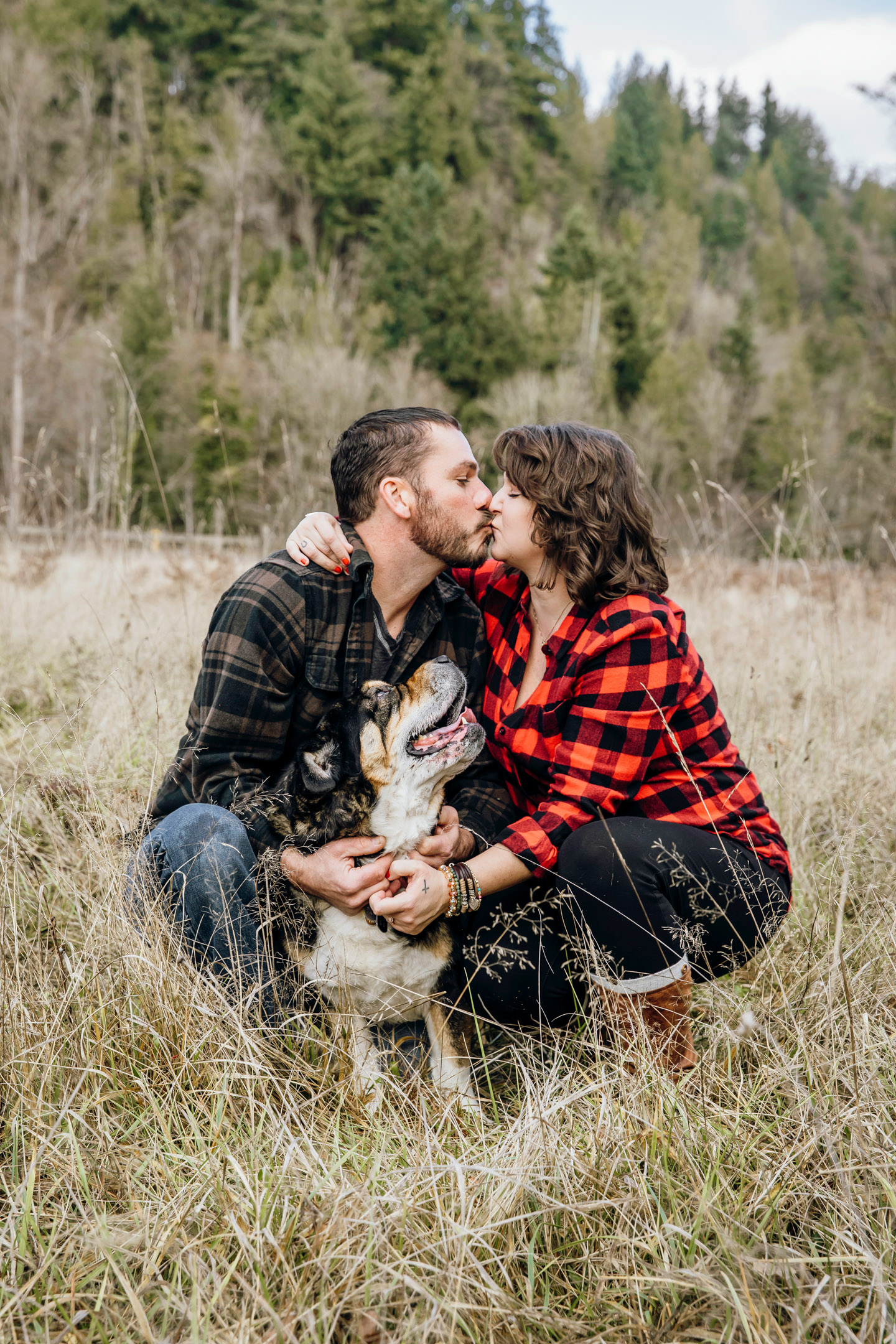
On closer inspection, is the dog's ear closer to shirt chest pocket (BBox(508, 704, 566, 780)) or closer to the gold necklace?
shirt chest pocket (BBox(508, 704, 566, 780))

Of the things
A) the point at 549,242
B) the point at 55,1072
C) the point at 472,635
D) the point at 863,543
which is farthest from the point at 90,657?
the point at 549,242

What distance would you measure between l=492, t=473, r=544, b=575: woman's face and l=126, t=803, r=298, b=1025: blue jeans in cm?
120

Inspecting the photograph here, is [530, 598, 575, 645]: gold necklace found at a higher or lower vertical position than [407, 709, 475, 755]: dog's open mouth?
higher

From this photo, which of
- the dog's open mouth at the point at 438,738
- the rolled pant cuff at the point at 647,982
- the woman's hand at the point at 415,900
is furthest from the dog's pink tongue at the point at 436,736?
the rolled pant cuff at the point at 647,982

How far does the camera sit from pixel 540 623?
9.59 ft

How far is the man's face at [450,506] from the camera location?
9.63 feet

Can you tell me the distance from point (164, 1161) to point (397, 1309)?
620 millimetres

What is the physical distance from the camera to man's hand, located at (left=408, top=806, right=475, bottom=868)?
2.64m

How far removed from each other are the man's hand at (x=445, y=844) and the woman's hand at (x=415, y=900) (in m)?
0.11

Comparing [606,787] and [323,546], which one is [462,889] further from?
[323,546]

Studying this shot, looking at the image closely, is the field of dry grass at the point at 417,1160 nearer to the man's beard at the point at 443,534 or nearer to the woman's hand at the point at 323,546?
the woman's hand at the point at 323,546

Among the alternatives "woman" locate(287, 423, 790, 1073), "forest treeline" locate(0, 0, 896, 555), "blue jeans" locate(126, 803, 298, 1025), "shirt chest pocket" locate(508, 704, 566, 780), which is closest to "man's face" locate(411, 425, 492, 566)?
"woman" locate(287, 423, 790, 1073)

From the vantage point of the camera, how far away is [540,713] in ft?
8.95

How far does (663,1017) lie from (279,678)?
4.94 ft
